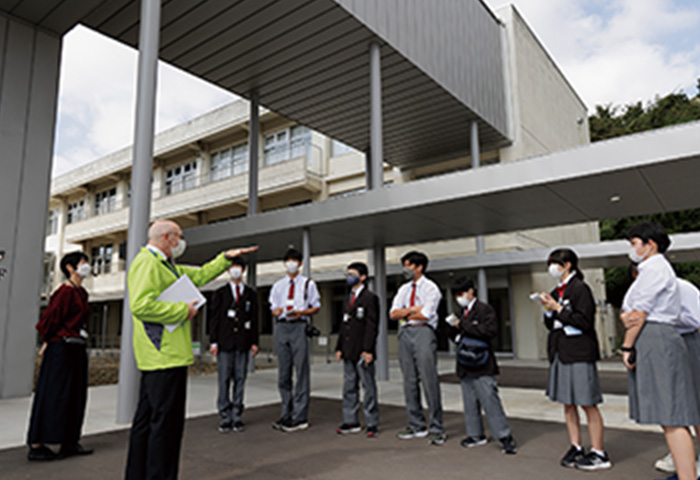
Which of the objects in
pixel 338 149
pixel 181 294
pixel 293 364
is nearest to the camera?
pixel 181 294

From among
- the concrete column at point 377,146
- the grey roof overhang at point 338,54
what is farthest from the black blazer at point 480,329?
the grey roof overhang at point 338,54

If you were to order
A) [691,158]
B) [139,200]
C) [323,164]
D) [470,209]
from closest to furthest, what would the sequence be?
[691,158] → [139,200] → [470,209] → [323,164]

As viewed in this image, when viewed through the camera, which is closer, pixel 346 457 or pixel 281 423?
pixel 346 457

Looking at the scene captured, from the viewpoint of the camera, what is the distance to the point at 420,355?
5.40 m

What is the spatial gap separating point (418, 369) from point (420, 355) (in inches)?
6.4

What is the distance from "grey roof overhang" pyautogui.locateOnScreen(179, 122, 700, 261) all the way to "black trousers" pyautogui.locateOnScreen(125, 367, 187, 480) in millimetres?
5744

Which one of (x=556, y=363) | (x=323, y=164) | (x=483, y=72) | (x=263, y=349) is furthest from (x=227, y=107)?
(x=556, y=363)

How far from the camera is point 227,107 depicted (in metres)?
25.5

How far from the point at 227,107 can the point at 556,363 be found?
78.2 ft

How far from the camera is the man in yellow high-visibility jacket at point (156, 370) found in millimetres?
3211

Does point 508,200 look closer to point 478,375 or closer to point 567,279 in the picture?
point 567,279

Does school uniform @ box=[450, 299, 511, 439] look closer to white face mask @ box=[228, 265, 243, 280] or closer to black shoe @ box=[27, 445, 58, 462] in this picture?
white face mask @ box=[228, 265, 243, 280]

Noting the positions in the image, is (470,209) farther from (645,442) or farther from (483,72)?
(483,72)

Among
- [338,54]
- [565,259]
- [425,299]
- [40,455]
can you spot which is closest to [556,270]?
[565,259]
